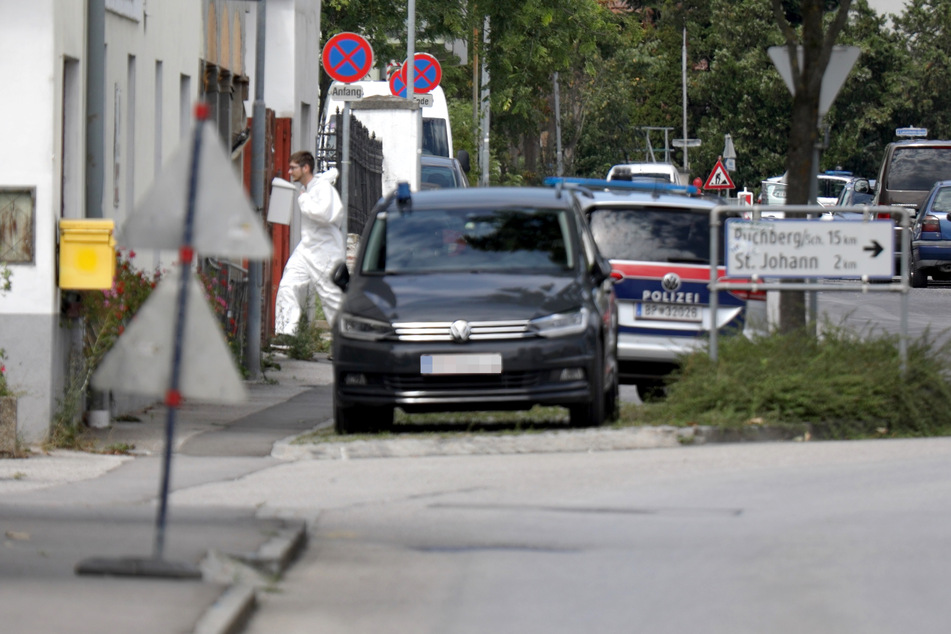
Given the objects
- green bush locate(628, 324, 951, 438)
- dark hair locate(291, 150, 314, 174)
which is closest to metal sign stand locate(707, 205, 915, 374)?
green bush locate(628, 324, 951, 438)

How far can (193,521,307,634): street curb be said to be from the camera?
6.36 m

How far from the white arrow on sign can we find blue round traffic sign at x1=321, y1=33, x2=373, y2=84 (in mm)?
9347

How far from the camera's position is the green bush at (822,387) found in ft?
40.2

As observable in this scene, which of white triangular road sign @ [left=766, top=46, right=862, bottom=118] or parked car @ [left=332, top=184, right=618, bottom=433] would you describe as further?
white triangular road sign @ [left=766, top=46, right=862, bottom=118]

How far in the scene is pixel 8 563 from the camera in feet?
24.4

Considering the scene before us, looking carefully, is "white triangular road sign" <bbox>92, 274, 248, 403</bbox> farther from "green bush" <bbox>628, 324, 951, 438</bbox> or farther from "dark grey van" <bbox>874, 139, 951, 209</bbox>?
"dark grey van" <bbox>874, 139, 951, 209</bbox>

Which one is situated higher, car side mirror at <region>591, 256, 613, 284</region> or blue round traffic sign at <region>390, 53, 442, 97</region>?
blue round traffic sign at <region>390, 53, 442, 97</region>

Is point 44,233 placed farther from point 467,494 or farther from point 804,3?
point 804,3

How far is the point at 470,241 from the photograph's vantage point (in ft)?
42.6

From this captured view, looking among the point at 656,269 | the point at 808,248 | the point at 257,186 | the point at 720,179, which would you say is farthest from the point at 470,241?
the point at 720,179

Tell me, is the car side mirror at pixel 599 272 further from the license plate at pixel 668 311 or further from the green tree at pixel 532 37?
the green tree at pixel 532 37

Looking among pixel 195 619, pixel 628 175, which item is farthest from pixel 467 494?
pixel 628 175

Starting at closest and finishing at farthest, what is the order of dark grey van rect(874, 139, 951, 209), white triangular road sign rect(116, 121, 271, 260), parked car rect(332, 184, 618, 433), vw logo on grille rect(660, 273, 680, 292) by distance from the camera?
white triangular road sign rect(116, 121, 271, 260) < parked car rect(332, 184, 618, 433) < vw logo on grille rect(660, 273, 680, 292) < dark grey van rect(874, 139, 951, 209)

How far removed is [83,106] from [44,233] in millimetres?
1215
